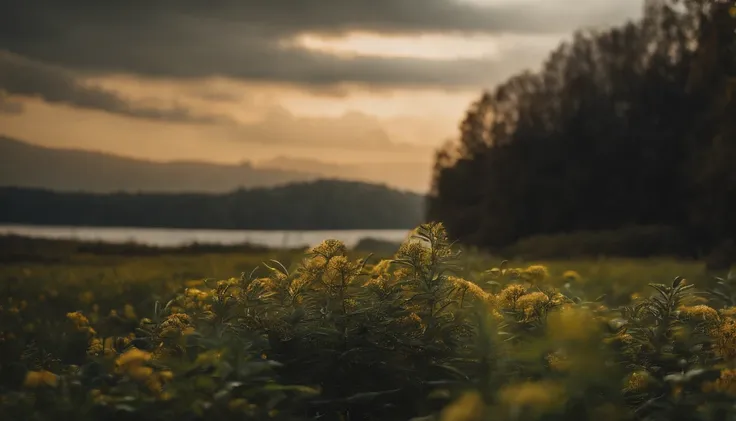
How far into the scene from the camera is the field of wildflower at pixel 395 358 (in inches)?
119

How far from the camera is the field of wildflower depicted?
9.91 feet

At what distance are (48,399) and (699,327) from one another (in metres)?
3.65

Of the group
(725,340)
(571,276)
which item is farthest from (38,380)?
(571,276)

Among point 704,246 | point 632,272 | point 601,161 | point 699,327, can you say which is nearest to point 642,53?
point 601,161

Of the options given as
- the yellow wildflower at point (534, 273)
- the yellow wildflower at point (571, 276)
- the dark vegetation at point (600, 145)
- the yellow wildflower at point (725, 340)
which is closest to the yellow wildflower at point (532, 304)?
the yellow wildflower at point (725, 340)

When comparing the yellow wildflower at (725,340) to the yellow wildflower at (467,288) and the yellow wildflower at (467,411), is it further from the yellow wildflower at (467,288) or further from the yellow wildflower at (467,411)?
the yellow wildflower at (467,411)

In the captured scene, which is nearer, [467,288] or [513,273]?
[467,288]

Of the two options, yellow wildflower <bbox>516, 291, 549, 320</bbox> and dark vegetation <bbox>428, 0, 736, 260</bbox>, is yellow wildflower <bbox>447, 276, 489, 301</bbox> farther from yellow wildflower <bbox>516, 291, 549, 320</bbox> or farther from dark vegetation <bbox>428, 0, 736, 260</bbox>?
dark vegetation <bbox>428, 0, 736, 260</bbox>

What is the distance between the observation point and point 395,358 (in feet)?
13.0

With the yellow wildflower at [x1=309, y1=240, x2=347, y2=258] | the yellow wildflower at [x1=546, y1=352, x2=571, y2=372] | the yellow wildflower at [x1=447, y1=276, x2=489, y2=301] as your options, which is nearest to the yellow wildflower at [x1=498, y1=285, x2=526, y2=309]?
the yellow wildflower at [x1=447, y1=276, x2=489, y2=301]

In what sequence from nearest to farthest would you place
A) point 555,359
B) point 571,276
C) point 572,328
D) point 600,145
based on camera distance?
1. point 572,328
2. point 555,359
3. point 571,276
4. point 600,145

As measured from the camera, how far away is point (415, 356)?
13.3 feet

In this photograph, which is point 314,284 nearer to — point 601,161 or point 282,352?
point 282,352

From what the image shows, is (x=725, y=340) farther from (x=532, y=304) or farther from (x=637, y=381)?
(x=532, y=304)
